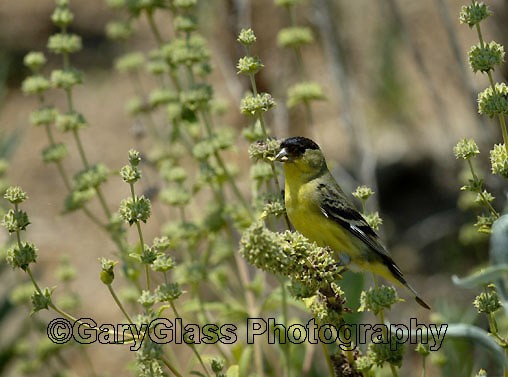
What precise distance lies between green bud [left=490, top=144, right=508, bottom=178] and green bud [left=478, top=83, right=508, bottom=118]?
4.6 inches

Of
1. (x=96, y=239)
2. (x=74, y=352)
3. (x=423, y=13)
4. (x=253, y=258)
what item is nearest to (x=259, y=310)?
(x=253, y=258)

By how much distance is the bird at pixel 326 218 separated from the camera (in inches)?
128

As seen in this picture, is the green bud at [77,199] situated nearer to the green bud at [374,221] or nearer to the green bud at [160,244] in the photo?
the green bud at [160,244]

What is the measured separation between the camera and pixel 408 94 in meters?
8.02

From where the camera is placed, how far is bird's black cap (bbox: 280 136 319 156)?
3.18m

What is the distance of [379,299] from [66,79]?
5.81 feet

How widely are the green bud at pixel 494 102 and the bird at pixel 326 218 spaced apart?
3.60ft

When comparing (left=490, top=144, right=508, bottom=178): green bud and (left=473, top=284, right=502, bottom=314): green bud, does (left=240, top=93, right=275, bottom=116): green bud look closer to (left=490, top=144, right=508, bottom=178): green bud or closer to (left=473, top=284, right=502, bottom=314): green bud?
(left=490, top=144, right=508, bottom=178): green bud

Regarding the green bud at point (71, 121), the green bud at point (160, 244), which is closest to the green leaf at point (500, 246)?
the green bud at point (160, 244)

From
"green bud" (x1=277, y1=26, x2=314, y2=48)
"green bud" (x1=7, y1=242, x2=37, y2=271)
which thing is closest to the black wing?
"green bud" (x1=277, y1=26, x2=314, y2=48)

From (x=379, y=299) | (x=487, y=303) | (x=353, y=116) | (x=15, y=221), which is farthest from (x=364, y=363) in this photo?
(x=353, y=116)

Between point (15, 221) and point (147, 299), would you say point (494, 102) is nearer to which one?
point (147, 299)

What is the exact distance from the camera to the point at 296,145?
3.23 meters

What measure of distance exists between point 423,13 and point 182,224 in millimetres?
6983
